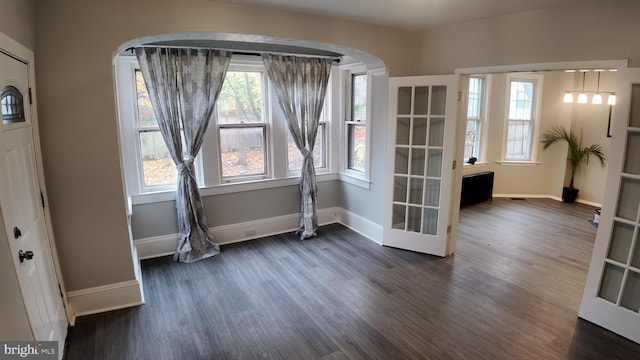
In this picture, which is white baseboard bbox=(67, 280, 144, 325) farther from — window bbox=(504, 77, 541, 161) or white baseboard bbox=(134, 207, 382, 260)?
window bbox=(504, 77, 541, 161)


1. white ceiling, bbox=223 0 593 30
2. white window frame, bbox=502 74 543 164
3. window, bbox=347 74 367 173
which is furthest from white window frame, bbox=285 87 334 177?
white window frame, bbox=502 74 543 164

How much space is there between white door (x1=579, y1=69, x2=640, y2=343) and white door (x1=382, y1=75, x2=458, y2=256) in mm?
1402

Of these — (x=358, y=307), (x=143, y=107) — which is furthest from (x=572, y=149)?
(x=143, y=107)

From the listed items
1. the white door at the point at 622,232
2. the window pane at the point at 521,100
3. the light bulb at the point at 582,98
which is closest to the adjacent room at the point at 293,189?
the white door at the point at 622,232

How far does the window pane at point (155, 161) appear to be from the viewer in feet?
13.5

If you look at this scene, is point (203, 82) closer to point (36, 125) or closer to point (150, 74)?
point (150, 74)

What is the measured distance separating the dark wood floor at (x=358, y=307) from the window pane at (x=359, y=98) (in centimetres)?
170

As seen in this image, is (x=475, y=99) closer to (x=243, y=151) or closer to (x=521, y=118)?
(x=521, y=118)

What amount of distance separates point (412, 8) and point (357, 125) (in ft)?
6.50

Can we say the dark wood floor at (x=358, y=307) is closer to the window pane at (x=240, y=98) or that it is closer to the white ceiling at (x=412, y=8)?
the window pane at (x=240, y=98)

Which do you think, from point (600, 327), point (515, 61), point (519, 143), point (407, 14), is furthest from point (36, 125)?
point (519, 143)

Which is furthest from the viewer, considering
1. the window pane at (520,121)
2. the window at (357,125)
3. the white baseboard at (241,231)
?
the window pane at (520,121)

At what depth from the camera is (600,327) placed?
2900 millimetres

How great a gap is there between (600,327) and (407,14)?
3161mm
